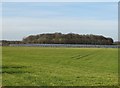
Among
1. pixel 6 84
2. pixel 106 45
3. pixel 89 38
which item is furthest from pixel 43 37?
pixel 6 84

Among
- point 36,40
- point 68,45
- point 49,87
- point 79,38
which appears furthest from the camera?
point 68,45

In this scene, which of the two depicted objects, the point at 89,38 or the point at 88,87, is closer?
the point at 88,87

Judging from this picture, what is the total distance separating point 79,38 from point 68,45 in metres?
21.2

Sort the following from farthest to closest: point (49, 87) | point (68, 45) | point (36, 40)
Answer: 1. point (68, 45)
2. point (36, 40)
3. point (49, 87)

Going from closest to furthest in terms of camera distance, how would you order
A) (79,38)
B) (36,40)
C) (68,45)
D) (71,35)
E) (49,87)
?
(49,87)
(71,35)
(79,38)
(36,40)
(68,45)

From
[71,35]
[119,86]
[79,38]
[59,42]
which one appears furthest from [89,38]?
[119,86]

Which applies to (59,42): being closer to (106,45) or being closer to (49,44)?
(49,44)

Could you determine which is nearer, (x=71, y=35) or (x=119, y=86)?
(x=119, y=86)

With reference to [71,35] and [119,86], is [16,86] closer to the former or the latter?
[119,86]

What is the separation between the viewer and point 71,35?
117000 millimetres

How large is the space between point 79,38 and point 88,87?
113316 millimetres

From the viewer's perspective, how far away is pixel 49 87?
12.0 meters

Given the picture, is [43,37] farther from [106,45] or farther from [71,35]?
[106,45]

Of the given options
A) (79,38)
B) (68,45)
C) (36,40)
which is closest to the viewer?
(79,38)
